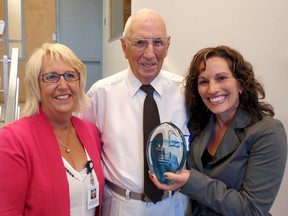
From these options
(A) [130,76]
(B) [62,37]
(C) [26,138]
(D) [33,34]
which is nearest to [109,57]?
(B) [62,37]

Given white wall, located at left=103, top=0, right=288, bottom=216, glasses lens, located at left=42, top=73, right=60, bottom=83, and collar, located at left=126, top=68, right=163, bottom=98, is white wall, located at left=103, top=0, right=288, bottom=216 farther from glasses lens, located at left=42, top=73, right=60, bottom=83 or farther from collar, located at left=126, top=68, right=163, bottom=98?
glasses lens, located at left=42, top=73, right=60, bottom=83

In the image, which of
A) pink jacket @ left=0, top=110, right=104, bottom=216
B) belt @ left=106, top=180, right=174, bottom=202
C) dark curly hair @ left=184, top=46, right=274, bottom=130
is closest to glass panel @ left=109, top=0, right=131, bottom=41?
dark curly hair @ left=184, top=46, right=274, bottom=130

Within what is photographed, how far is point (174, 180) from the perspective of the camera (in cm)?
128

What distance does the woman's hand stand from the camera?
49.5 inches

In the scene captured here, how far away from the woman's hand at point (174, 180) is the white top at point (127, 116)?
0.25 metres

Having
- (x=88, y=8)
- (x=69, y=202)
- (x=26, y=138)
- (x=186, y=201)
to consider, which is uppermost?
(x=88, y=8)

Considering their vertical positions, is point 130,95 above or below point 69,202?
above

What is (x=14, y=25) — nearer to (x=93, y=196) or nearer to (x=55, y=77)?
(x=55, y=77)

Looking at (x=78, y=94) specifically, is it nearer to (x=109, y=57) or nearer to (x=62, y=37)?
(x=109, y=57)

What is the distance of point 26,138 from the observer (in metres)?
1.25

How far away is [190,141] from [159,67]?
43 centimetres

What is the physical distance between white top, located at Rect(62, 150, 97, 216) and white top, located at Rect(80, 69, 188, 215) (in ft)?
0.72

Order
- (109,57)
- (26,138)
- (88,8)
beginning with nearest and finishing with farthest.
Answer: (26,138)
(109,57)
(88,8)

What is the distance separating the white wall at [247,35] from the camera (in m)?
1.71
